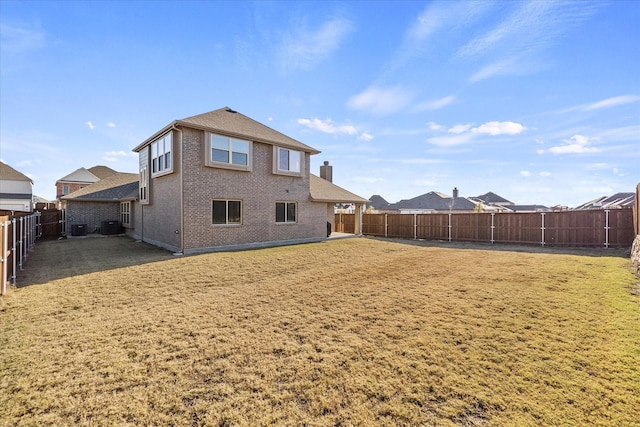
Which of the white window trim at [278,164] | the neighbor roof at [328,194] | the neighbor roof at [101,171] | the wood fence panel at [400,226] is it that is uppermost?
the neighbor roof at [101,171]

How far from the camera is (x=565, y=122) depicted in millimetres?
14719

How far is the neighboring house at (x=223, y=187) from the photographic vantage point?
11.7m

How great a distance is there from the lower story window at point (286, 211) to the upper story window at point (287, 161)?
1.78m

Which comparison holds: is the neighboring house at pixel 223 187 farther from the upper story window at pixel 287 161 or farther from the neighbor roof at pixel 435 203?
the neighbor roof at pixel 435 203

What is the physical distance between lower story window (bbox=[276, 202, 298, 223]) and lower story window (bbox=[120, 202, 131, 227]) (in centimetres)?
1066

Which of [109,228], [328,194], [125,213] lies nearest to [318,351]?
[328,194]

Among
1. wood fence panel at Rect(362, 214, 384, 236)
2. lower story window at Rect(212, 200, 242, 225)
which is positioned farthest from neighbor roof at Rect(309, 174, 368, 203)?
lower story window at Rect(212, 200, 242, 225)

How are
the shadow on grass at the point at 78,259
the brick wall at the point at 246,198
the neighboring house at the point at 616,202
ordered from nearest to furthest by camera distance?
1. the shadow on grass at the point at 78,259
2. the brick wall at the point at 246,198
3. the neighboring house at the point at 616,202

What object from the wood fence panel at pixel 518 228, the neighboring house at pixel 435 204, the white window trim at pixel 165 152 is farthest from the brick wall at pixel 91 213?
the neighboring house at pixel 435 204

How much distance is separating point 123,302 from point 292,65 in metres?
11.8

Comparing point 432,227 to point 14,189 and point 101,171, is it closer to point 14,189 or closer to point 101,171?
point 14,189

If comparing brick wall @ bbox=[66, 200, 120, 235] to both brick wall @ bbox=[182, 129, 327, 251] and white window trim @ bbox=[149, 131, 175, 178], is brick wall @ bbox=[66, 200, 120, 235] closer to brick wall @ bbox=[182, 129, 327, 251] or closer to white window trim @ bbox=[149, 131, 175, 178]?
white window trim @ bbox=[149, 131, 175, 178]

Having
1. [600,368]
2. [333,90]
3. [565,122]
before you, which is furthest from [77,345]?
[565,122]

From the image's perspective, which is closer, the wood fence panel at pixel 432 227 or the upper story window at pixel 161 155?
the upper story window at pixel 161 155
